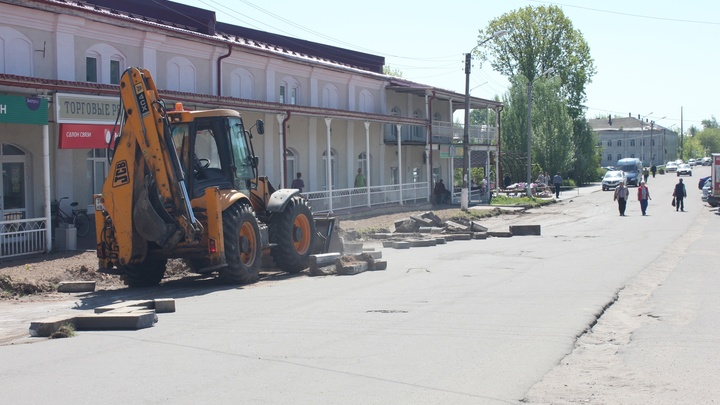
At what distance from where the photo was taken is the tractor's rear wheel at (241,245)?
13.9 metres

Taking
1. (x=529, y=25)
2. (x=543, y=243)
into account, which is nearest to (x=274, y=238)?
(x=543, y=243)

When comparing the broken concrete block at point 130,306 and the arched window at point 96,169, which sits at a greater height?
the arched window at point 96,169

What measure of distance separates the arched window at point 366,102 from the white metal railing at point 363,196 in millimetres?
4094

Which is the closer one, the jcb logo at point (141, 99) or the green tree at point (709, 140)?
the jcb logo at point (141, 99)

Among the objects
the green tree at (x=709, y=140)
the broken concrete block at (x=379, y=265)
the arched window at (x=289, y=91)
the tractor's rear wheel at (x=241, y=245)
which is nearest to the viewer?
the tractor's rear wheel at (x=241, y=245)

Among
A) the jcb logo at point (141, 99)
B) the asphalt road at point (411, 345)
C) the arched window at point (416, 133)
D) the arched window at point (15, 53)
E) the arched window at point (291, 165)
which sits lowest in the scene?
the asphalt road at point (411, 345)

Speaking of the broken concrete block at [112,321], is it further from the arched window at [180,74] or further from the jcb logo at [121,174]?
the arched window at [180,74]

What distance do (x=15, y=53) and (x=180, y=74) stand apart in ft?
22.3

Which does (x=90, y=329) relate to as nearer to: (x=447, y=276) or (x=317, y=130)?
(x=447, y=276)

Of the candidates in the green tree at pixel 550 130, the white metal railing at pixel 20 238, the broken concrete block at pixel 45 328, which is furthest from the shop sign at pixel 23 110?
the green tree at pixel 550 130

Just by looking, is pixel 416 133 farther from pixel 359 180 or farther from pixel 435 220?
pixel 435 220

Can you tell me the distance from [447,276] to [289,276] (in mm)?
3227

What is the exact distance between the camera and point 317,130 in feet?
113

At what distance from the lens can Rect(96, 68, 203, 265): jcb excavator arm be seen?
43.2 feet
